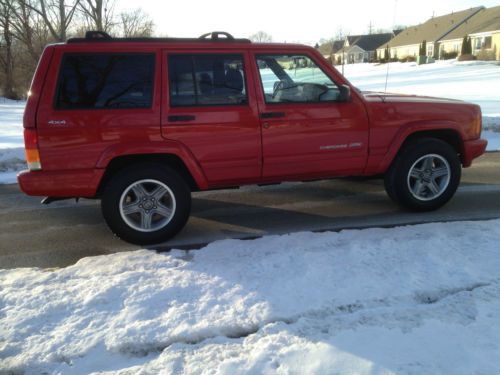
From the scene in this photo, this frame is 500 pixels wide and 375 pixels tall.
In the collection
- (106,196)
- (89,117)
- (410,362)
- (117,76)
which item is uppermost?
(117,76)

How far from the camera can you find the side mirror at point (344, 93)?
4.59 meters

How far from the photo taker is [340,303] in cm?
306

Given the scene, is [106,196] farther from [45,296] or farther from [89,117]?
[45,296]

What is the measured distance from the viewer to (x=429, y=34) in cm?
6378

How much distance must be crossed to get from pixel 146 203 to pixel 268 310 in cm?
191

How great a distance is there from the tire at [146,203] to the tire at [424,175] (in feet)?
7.93

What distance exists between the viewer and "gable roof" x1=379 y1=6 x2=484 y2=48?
197 feet

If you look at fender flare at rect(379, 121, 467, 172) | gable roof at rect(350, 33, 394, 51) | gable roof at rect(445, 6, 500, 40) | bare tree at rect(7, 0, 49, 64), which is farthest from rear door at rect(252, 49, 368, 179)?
gable roof at rect(350, 33, 394, 51)

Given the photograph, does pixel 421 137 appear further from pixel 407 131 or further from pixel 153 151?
pixel 153 151

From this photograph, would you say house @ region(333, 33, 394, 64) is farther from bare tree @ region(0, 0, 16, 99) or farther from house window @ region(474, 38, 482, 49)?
bare tree @ region(0, 0, 16, 99)

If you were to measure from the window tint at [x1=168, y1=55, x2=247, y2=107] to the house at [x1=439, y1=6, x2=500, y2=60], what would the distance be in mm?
49539

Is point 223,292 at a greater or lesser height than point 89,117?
lesser

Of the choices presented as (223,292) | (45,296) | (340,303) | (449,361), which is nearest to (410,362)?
(449,361)

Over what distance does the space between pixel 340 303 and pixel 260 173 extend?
1.88 m
